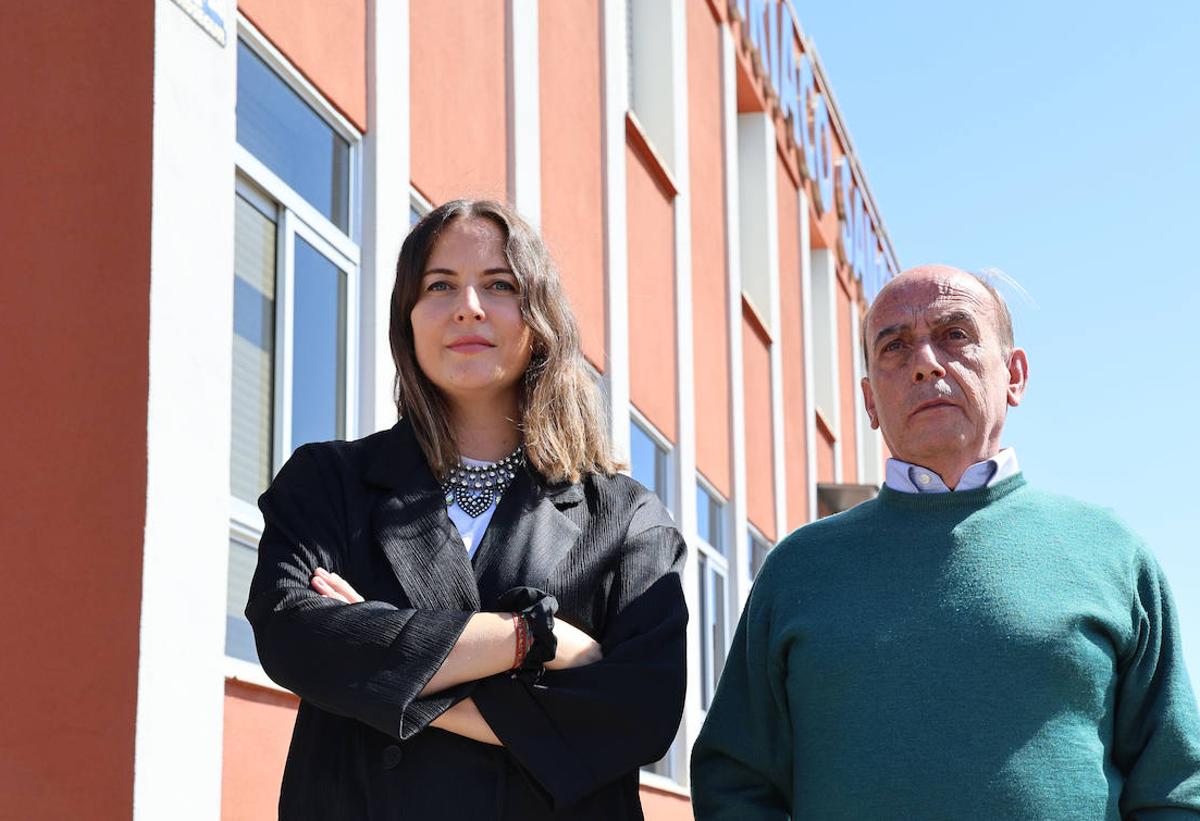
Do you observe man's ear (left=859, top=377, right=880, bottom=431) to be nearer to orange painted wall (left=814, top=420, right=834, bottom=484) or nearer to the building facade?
the building facade

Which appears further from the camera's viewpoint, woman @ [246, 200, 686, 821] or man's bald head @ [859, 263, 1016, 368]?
man's bald head @ [859, 263, 1016, 368]

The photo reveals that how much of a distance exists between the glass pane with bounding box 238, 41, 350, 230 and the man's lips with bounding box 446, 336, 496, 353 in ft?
9.25

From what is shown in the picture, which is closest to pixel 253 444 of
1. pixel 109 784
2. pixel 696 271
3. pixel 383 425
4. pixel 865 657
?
pixel 383 425

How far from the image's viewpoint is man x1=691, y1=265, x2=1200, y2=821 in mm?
3162

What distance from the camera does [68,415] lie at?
191 inches

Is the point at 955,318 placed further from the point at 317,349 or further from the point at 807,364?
the point at 807,364

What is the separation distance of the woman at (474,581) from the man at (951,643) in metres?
0.23

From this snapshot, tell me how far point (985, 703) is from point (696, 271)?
1061 cm

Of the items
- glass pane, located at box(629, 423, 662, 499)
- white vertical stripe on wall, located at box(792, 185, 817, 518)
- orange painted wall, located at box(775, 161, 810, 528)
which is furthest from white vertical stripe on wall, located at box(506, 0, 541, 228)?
white vertical stripe on wall, located at box(792, 185, 817, 518)

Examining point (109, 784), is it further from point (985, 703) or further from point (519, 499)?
point (985, 703)

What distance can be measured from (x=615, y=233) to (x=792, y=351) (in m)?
7.56

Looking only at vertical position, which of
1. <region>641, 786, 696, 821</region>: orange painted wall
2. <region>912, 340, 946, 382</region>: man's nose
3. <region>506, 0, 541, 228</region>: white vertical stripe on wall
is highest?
<region>506, 0, 541, 228</region>: white vertical stripe on wall

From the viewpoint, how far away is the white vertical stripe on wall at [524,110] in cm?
875

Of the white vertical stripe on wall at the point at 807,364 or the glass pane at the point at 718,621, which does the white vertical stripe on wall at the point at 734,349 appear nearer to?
the glass pane at the point at 718,621
